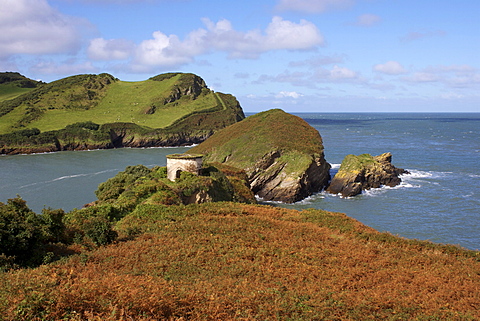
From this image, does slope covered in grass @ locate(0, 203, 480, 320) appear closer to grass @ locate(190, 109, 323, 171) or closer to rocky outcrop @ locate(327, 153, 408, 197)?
rocky outcrop @ locate(327, 153, 408, 197)

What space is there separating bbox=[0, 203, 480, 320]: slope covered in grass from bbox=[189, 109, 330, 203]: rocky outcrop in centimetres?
3239

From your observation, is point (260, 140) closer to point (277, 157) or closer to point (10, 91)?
point (277, 157)

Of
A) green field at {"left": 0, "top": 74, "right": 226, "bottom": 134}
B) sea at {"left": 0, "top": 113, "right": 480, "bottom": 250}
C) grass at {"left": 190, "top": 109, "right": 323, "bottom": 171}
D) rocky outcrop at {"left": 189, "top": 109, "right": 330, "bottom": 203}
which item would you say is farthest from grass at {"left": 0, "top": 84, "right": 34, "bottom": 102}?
rocky outcrop at {"left": 189, "top": 109, "right": 330, "bottom": 203}

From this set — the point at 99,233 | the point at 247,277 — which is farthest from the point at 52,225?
the point at 247,277

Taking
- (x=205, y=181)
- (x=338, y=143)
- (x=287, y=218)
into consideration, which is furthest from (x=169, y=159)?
(x=338, y=143)

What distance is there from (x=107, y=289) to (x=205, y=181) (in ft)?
72.6

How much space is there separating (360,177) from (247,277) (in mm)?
46270

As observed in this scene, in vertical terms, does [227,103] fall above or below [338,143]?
above

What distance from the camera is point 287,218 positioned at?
971 inches

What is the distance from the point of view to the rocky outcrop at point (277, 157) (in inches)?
2191

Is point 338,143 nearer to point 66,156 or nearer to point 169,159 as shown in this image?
point 66,156

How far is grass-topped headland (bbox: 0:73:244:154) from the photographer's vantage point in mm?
108806

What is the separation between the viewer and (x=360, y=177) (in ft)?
187

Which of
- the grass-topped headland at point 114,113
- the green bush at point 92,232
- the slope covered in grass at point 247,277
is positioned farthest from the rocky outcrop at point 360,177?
the grass-topped headland at point 114,113
